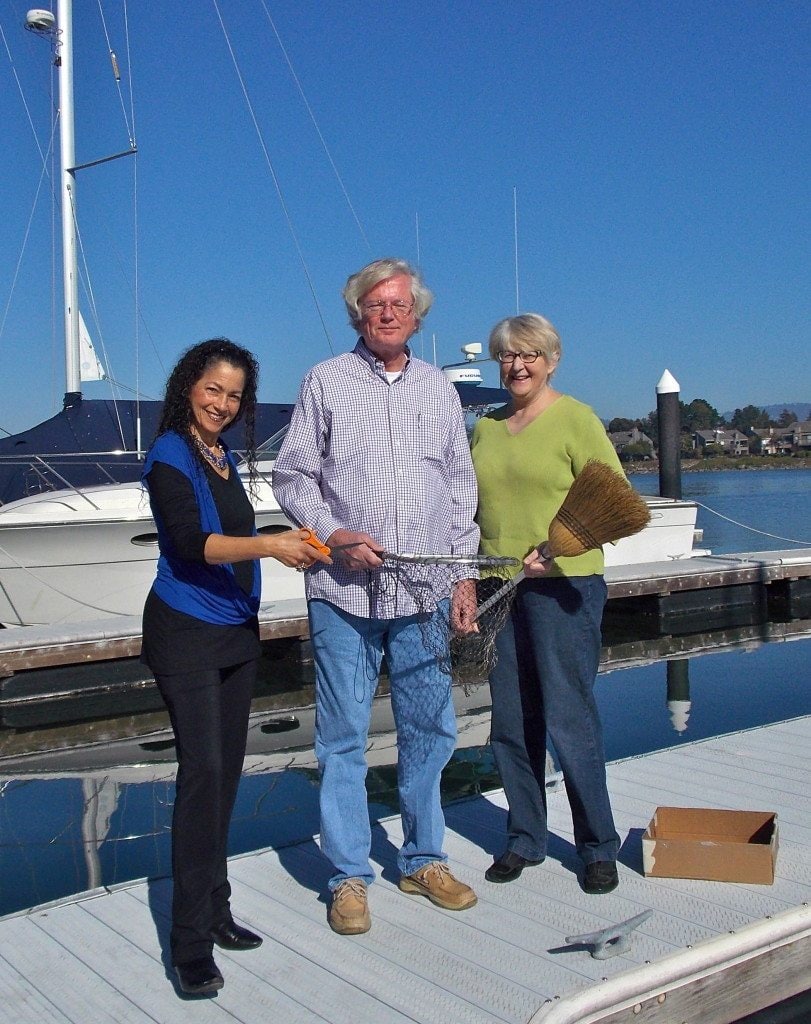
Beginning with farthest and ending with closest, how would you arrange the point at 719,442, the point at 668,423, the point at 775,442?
1. the point at 775,442
2. the point at 719,442
3. the point at 668,423

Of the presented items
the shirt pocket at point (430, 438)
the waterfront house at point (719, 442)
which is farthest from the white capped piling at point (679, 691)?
the waterfront house at point (719, 442)

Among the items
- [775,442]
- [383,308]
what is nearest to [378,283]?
[383,308]

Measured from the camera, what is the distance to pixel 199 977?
271cm

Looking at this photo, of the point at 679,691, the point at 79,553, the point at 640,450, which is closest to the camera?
the point at 679,691

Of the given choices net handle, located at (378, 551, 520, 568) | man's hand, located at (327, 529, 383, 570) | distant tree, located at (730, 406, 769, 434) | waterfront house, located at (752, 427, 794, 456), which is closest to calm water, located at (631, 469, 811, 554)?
net handle, located at (378, 551, 520, 568)

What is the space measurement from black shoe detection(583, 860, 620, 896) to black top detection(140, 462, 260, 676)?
134 cm

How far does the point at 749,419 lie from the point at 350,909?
143 metres

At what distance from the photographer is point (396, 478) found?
3080 millimetres

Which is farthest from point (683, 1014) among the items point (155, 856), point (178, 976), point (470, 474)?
point (155, 856)

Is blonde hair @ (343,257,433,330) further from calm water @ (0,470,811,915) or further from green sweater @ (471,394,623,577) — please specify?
calm water @ (0,470,811,915)

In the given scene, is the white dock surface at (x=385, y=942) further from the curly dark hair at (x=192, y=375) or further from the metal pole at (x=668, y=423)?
the metal pole at (x=668, y=423)

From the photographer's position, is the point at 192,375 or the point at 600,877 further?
the point at 600,877

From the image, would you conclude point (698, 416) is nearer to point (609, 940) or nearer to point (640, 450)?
point (640, 450)

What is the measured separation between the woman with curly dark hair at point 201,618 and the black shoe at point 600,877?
118cm
